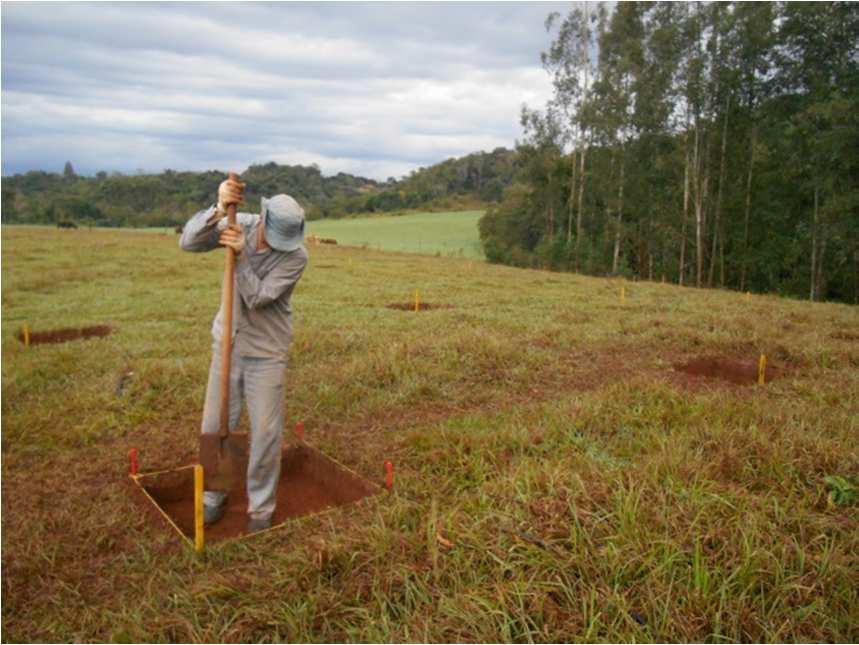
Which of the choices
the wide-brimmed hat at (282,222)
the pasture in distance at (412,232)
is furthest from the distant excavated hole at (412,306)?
the pasture in distance at (412,232)

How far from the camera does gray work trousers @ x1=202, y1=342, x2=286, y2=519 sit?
4.05m

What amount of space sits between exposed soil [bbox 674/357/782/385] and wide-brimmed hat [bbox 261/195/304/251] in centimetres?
568

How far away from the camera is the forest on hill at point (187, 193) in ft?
69.1

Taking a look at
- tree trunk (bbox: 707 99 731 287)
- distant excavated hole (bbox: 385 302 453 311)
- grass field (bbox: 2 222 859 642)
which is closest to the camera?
grass field (bbox: 2 222 859 642)

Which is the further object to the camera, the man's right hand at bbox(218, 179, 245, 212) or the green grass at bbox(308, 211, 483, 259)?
the green grass at bbox(308, 211, 483, 259)

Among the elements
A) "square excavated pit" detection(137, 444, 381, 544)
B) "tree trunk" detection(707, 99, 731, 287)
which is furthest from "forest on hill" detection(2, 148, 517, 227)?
"tree trunk" detection(707, 99, 731, 287)

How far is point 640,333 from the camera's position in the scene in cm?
1005

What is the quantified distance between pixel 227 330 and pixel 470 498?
1.64 meters

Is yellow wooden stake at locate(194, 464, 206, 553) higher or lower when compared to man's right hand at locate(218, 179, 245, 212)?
lower

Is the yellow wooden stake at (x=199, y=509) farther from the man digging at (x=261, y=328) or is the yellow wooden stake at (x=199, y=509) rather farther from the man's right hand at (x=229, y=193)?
the man's right hand at (x=229, y=193)

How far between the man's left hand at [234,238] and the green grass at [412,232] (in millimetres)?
29778

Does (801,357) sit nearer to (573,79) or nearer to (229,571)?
(229,571)

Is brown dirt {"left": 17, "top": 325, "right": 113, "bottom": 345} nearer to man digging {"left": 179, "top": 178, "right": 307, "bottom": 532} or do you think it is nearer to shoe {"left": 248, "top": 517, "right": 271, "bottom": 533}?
man digging {"left": 179, "top": 178, "right": 307, "bottom": 532}

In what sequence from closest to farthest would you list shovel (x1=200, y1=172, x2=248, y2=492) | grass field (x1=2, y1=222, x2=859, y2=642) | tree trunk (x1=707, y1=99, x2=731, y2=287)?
grass field (x1=2, y1=222, x2=859, y2=642)
shovel (x1=200, y1=172, x2=248, y2=492)
tree trunk (x1=707, y1=99, x2=731, y2=287)
